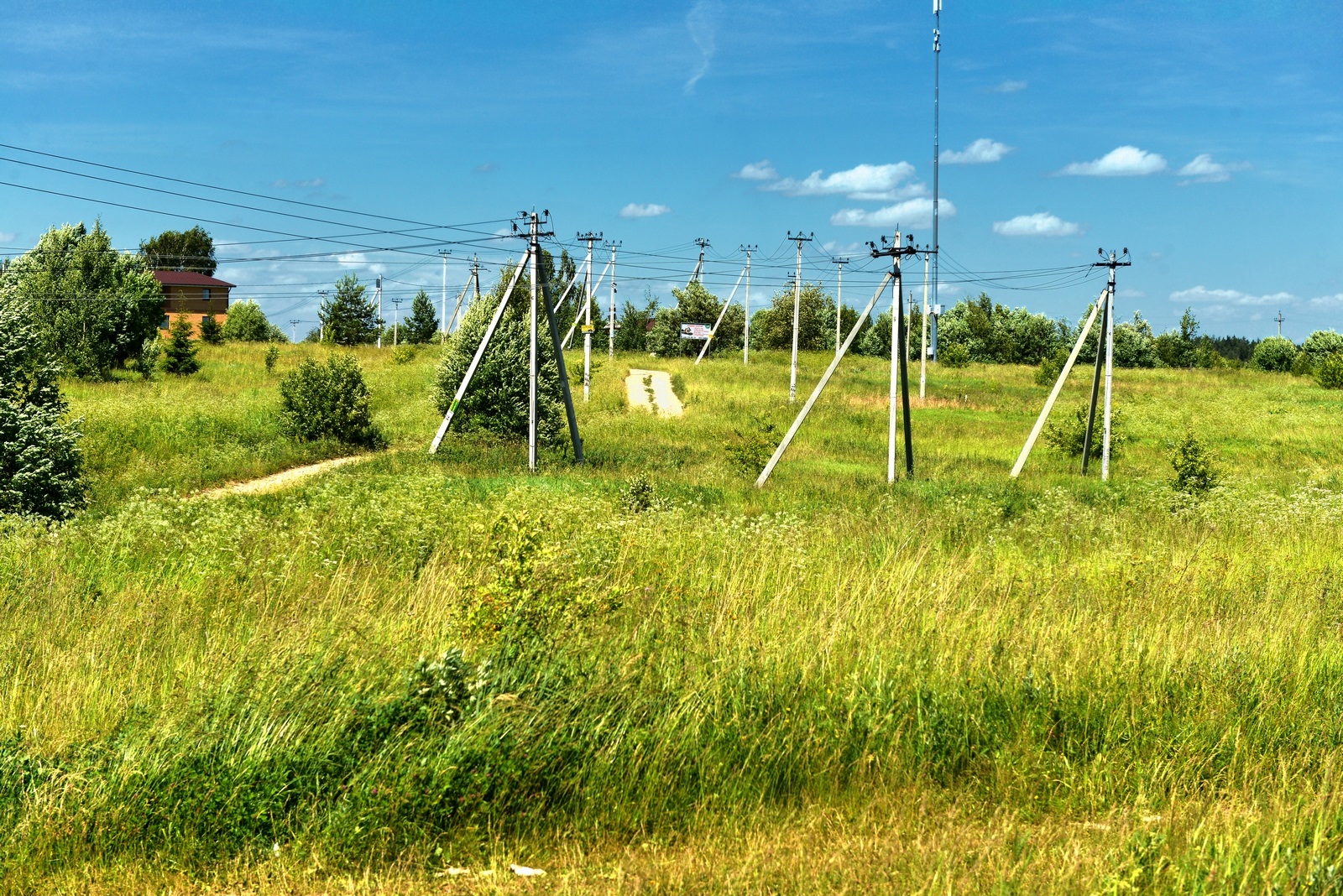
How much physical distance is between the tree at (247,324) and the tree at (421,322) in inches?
392

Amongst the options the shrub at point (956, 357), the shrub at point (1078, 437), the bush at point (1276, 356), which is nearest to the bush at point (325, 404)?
the shrub at point (1078, 437)

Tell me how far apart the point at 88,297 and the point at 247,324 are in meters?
34.7

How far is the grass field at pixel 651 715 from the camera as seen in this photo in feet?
12.1

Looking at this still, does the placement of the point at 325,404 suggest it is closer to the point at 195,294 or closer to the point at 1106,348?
the point at 1106,348

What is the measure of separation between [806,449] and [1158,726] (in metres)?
26.7

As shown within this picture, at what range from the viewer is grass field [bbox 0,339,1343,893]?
12.1 feet

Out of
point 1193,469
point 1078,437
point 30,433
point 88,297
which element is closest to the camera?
point 30,433

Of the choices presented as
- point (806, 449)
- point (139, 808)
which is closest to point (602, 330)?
point (806, 449)

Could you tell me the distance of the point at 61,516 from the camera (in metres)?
14.4

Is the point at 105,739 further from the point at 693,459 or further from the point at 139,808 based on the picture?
the point at 693,459

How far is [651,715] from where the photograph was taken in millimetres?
4539

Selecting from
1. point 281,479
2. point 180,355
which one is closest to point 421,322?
point 180,355

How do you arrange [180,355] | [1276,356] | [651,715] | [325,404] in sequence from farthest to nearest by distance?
[1276,356]
[180,355]
[325,404]
[651,715]

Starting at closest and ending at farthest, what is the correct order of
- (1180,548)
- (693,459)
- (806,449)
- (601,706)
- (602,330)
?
(601,706) < (1180,548) < (693,459) < (806,449) < (602,330)
